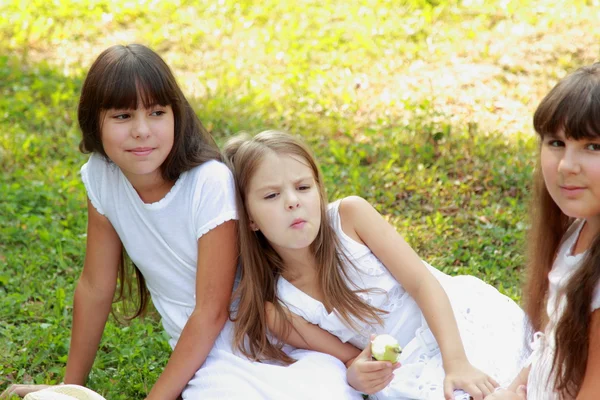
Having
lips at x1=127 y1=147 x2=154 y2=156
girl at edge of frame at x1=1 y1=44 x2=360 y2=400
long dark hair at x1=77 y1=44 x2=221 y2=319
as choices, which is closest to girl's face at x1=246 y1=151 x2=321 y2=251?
girl at edge of frame at x1=1 y1=44 x2=360 y2=400

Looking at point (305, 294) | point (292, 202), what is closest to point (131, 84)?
point (292, 202)

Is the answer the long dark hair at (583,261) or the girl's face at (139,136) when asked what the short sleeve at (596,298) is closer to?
the long dark hair at (583,261)

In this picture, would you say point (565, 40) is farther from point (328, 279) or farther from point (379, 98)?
point (328, 279)

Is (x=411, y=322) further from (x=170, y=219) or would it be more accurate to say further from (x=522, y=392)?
(x=170, y=219)

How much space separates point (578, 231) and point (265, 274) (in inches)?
41.1

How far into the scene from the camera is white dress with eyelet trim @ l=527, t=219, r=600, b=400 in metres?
2.28

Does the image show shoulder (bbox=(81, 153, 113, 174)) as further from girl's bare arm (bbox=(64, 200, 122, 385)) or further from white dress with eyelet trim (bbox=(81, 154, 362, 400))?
girl's bare arm (bbox=(64, 200, 122, 385))

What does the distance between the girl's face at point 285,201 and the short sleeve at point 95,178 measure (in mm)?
570

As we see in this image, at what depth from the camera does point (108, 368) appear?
328 centimetres

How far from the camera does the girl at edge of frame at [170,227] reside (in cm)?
272

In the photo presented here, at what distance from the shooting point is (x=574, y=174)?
2.13 meters

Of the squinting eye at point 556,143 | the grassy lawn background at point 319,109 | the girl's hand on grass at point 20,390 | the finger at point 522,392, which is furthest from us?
the grassy lawn background at point 319,109

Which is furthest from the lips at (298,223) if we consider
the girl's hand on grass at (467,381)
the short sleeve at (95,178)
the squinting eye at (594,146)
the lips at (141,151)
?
the squinting eye at (594,146)

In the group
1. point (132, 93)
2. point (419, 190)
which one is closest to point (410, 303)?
point (132, 93)
